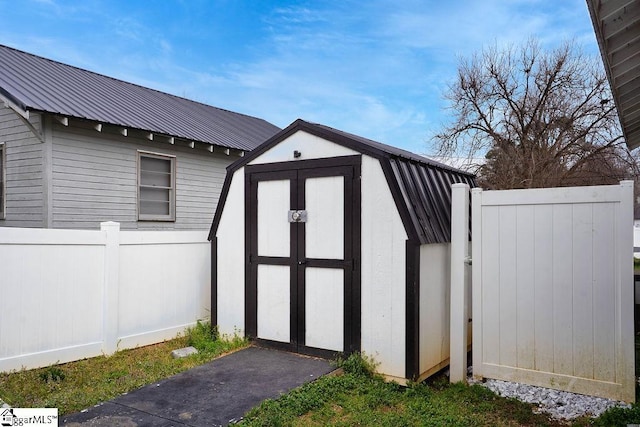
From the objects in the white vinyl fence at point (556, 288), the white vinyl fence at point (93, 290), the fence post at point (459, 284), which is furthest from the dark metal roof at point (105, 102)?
the white vinyl fence at point (556, 288)

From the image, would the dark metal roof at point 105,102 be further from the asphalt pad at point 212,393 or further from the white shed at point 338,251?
the asphalt pad at point 212,393

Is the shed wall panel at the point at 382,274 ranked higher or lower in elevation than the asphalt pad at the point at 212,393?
higher

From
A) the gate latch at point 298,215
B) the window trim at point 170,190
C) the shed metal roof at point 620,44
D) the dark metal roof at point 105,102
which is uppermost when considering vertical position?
the dark metal roof at point 105,102

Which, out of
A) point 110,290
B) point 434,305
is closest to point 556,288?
point 434,305

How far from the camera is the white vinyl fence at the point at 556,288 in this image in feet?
12.6

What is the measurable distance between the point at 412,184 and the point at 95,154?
19.3 feet

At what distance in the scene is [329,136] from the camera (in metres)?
4.93

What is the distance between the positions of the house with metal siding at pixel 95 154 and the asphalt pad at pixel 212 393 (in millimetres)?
4538

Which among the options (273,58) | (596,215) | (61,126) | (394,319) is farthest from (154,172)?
(273,58)

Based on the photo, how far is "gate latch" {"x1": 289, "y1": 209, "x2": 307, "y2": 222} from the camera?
5.11m

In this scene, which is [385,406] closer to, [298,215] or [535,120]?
[298,215]

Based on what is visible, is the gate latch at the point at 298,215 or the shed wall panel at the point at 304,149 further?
the gate latch at the point at 298,215

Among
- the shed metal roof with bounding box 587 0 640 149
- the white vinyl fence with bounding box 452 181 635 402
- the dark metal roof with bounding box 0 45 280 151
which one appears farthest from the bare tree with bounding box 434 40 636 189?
the white vinyl fence with bounding box 452 181 635 402

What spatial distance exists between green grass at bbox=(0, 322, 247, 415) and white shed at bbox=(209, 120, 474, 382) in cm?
53
